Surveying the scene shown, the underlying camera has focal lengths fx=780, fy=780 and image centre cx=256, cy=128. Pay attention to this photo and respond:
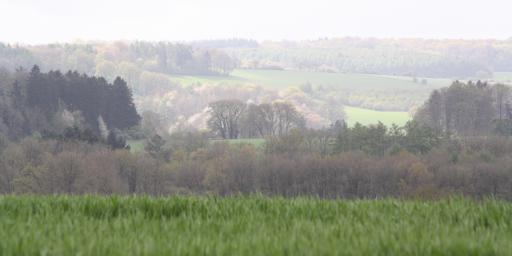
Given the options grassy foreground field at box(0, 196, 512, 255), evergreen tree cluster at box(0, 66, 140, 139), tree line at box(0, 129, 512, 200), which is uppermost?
grassy foreground field at box(0, 196, 512, 255)

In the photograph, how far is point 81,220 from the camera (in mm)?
7070

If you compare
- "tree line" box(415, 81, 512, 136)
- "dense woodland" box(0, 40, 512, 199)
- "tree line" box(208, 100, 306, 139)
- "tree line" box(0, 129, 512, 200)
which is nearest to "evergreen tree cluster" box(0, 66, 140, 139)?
"dense woodland" box(0, 40, 512, 199)

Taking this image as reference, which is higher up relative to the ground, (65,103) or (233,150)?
(65,103)

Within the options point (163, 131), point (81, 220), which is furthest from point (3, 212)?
point (163, 131)

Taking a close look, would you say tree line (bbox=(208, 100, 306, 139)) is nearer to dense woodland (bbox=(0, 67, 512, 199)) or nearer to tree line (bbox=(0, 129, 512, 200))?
dense woodland (bbox=(0, 67, 512, 199))

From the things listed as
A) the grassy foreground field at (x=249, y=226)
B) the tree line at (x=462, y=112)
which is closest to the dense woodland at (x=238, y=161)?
the tree line at (x=462, y=112)

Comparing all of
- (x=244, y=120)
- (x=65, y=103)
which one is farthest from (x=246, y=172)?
(x=65, y=103)

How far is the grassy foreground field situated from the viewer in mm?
5547

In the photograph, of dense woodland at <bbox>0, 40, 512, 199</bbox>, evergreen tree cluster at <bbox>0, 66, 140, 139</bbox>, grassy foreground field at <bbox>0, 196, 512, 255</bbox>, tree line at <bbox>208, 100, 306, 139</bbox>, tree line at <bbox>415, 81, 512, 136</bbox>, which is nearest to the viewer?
grassy foreground field at <bbox>0, 196, 512, 255</bbox>

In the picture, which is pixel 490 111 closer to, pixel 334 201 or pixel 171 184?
pixel 171 184

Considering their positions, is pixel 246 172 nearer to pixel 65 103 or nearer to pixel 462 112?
pixel 65 103

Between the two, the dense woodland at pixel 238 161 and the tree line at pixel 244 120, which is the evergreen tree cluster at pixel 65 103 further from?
the tree line at pixel 244 120

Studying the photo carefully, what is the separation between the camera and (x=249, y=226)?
262 inches

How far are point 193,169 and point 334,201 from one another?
127 metres
